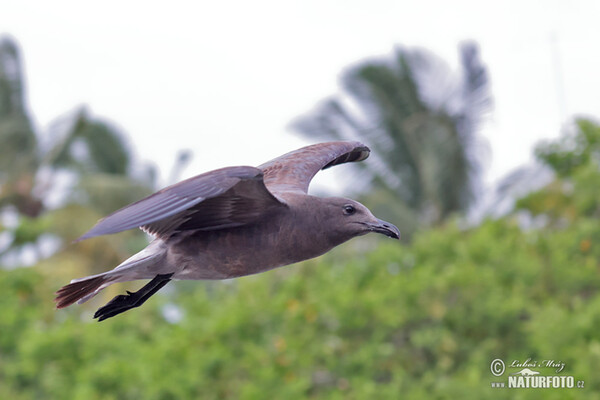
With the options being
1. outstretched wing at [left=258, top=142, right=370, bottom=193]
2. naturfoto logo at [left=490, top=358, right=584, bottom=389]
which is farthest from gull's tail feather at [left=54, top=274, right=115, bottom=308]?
naturfoto logo at [left=490, top=358, right=584, bottom=389]

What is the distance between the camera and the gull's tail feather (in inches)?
194

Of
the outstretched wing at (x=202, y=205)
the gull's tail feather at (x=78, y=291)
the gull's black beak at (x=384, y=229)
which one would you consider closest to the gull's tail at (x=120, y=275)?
the gull's tail feather at (x=78, y=291)

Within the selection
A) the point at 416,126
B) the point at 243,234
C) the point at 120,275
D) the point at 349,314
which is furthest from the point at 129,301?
the point at 416,126

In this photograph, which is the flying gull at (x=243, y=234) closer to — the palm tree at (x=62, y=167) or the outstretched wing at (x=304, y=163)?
the outstretched wing at (x=304, y=163)

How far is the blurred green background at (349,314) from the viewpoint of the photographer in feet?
37.2

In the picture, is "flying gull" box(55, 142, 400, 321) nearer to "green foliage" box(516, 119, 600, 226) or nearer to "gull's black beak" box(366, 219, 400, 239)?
"gull's black beak" box(366, 219, 400, 239)

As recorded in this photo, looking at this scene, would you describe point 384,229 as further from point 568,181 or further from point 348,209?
point 568,181

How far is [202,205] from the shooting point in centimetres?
459

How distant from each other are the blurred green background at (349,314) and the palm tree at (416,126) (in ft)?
3.38

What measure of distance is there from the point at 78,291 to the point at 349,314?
717 cm

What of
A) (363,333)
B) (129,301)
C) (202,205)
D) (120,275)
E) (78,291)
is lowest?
(363,333)

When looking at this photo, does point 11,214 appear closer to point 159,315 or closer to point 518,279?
point 159,315

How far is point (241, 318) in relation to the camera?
1227cm

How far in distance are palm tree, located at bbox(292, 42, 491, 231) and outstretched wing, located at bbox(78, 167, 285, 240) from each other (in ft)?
42.8
